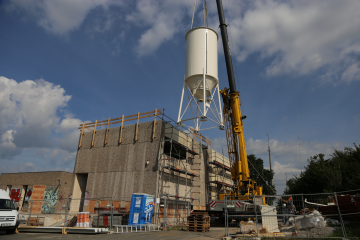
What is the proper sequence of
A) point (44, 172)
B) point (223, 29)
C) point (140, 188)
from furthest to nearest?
point (44, 172) < point (223, 29) < point (140, 188)

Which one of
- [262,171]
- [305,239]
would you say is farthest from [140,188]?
[262,171]

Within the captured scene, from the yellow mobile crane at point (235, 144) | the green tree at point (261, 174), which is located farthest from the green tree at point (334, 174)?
the green tree at point (261, 174)

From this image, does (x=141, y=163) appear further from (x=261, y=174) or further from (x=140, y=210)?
(x=261, y=174)

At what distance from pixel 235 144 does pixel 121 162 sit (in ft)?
32.4

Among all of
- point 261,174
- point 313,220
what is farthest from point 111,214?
point 261,174

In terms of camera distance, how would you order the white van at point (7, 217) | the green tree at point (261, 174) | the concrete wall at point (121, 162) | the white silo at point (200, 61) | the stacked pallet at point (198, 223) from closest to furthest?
the white van at point (7, 217), the stacked pallet at point (198, 223), the white silo at point (200, 61), the concrete wall at point (121, 162), the green tree at point (261, 174)

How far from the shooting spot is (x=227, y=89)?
21422 millimetres

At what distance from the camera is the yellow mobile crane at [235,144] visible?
61.4 ft

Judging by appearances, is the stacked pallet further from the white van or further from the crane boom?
the white van

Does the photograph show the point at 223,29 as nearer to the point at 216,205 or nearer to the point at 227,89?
the point at 227,89

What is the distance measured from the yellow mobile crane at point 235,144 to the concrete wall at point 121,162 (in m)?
5.81

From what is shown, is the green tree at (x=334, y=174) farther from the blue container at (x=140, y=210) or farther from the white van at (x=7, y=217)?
the white van at (x=7, y=217)

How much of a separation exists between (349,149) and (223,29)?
72.2 ft

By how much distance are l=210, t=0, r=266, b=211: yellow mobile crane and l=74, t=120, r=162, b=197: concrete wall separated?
581cm
